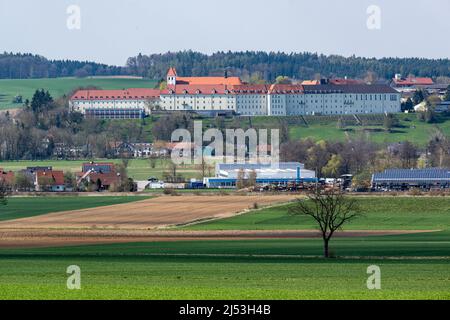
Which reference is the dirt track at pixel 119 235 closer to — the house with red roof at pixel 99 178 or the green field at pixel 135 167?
the house with red roof at pixel 99 178

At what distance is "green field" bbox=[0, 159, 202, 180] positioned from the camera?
113938 millimetres

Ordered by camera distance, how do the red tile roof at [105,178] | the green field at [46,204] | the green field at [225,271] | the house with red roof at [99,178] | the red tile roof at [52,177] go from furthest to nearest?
1. the red tile roof at [105,178]
2. the house with red roof at [99,178]
3. the red tile roof at [52,177]
4. the green field at [46,204]
5. the green field at [225,271]

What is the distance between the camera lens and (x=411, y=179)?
324ft

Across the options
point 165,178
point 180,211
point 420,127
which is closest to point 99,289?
point 180,211

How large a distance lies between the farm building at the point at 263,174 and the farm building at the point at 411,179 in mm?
6800

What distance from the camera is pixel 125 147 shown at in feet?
471

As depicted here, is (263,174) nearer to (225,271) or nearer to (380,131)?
(380,131)

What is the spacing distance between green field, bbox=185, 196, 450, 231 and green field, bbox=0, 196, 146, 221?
1115 centimetres

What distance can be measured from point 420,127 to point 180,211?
9287 cm

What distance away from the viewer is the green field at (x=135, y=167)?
11394cm

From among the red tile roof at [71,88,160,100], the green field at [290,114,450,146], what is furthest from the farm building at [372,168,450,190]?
the red tile roof at [71,88,160,100]

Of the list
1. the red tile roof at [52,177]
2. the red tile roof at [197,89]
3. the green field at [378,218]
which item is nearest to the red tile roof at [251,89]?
the red tile roof at [197,89]

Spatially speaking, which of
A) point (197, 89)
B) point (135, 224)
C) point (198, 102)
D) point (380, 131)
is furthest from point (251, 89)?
point (135, 224)

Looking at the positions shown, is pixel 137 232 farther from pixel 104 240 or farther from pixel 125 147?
pixel 125 147
